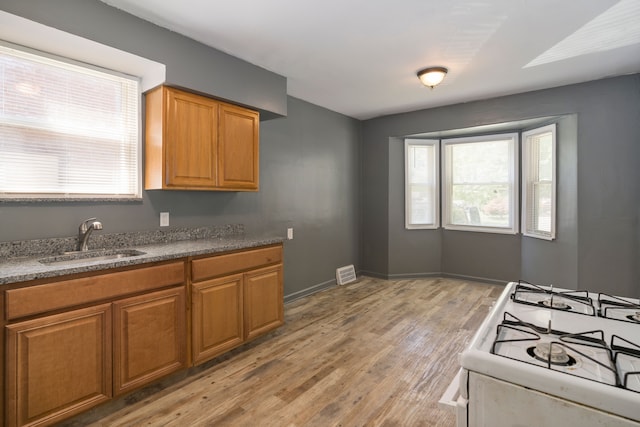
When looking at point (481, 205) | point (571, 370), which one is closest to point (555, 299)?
point (571, 370)

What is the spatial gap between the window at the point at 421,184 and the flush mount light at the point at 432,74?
1.88 m

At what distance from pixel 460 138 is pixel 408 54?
8.07 ft

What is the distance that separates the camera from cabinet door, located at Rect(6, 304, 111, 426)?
169 cm

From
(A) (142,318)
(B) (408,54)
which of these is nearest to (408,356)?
(A) (142,318)

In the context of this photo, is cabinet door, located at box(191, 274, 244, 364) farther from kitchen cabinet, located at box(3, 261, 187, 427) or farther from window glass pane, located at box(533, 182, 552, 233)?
window glass pane, located at box(533, 182, 552, 233)

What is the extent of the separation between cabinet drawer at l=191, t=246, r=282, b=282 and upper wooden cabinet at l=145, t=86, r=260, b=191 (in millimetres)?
635

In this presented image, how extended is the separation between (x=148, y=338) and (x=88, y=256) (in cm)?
76

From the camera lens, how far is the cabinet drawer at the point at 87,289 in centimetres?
170

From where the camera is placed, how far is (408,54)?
3020 millimetres

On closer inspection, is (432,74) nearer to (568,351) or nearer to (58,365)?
(568,351)

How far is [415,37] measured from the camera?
8.86ft

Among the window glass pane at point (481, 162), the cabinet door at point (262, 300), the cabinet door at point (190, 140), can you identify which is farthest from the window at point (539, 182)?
the cabinet door at point (190, 140)

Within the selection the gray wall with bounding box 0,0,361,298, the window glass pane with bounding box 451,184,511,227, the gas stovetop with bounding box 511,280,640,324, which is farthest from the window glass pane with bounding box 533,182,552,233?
the gas stovetop with bounding box 511,280,640,324

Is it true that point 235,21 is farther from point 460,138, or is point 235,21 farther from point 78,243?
point 460,138
